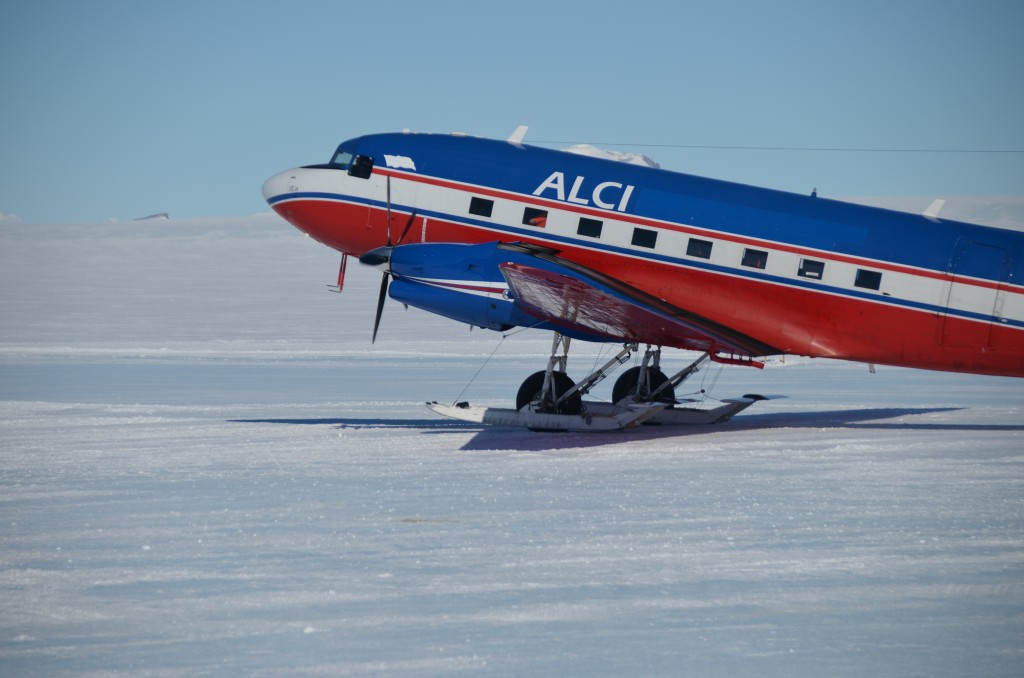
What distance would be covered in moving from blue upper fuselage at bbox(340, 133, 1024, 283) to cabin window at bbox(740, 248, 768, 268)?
0.79 ft

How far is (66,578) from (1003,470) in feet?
36.9

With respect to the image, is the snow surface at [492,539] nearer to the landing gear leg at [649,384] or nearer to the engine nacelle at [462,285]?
the landing gear leg at [649,384]

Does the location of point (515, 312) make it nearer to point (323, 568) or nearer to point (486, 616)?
point (323, 568)

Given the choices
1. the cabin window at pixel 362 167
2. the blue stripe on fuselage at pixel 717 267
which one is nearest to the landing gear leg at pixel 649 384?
the blue stripe on fuselage at pixel 717 267

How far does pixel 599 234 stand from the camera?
18.2 m

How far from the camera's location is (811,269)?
1783cm

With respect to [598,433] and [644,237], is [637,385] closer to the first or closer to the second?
[598,433]

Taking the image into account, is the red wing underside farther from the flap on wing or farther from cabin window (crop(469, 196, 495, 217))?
cabin window (crop(469, 196, 495, 217))

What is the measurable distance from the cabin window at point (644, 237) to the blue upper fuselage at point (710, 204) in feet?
0.89

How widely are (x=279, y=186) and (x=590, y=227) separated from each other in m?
6.15

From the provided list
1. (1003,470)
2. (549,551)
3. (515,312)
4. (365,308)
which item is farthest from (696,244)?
(365,308)

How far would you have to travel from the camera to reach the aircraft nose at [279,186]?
66.3ft

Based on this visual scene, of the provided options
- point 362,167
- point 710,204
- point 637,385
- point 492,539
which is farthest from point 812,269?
point 492,539

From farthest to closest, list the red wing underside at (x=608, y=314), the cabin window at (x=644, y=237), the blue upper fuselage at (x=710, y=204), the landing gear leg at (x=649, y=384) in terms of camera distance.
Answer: the landing gear leg at (x=649, y=384)
the cabin window at (x=644, y=237)
the blue upper fuselage at (x=710, y=204)
the red wing underside at (x=608, y=314)
